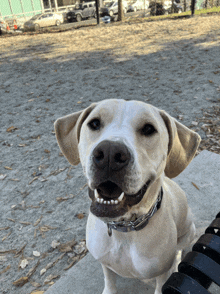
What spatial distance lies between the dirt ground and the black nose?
1941 millimetres

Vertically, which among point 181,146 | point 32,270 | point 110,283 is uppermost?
point 181,146

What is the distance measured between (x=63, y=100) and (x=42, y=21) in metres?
Answer: 19.2

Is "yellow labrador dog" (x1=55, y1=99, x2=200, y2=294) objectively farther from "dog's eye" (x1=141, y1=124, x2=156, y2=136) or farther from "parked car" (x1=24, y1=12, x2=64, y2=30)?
"parked car" (x1=24, y1=12, x2=64, y2=30)

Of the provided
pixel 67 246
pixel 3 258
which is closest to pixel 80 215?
pixel 67 246

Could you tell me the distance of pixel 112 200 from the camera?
162 centimetres

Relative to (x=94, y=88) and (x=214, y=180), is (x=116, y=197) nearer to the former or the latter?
(x=214, y=180)

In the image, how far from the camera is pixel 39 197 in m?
3.94

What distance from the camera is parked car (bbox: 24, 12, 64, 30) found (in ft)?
70.6

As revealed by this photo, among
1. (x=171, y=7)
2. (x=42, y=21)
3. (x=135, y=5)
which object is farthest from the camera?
(x=135, y=5)

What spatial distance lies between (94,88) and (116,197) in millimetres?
6581

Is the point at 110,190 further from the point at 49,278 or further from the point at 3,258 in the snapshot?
the point at 3,258

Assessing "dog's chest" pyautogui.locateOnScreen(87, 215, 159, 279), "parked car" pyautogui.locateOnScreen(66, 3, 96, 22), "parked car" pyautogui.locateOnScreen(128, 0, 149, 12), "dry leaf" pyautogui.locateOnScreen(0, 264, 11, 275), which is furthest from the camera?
"parked car" pyautogui.locateOnScreen(128, 0, 149, 12)

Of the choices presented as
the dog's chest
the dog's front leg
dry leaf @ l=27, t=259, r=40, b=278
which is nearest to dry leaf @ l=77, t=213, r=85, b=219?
dry leaf @ l=27, t=259, r=40, b=278

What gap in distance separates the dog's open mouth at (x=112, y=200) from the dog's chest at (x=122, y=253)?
425 millimetres
